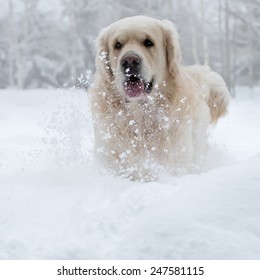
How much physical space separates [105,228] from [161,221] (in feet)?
1.15

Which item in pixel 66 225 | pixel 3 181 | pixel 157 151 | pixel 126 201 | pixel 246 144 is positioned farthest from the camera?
pixel 246 144

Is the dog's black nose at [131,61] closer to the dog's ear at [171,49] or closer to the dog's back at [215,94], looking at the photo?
the dog's ear at [171,49]

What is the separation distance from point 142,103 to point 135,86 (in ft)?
0.74

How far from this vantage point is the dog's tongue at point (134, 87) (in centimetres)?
414

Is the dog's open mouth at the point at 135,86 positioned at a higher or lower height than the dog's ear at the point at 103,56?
lower

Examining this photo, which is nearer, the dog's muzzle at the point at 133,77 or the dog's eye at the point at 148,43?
the dog's muzzle at the point at 133,77

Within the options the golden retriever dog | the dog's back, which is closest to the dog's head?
the golden retriever dog

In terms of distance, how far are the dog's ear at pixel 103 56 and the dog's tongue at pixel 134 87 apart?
0.35m

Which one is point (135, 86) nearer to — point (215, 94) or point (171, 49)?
point (171, 49)

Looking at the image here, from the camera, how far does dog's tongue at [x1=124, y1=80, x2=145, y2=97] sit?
4145 millimetres

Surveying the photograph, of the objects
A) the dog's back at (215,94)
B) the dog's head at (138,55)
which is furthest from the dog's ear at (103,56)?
the dog's back at (215,94)

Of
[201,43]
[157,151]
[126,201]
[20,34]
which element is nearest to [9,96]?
[20,34]

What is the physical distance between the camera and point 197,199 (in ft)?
7.47
